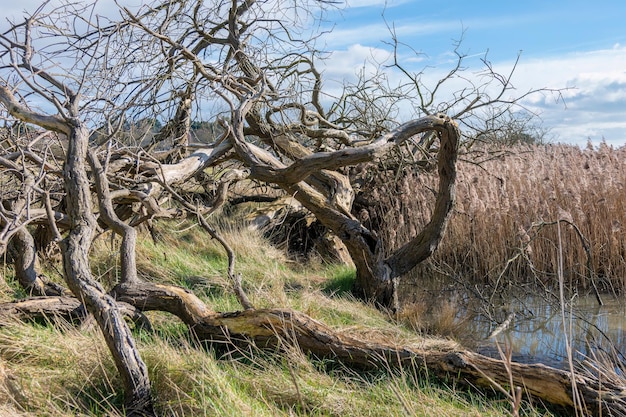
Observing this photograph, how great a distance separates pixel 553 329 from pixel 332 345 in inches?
104

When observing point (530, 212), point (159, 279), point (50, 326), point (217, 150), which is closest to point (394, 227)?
point (530, 212)

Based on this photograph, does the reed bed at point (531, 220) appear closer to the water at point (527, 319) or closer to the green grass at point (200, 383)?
the water at point (527, 319)

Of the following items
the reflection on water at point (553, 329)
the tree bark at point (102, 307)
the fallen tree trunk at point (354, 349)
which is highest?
the tree bark at point (102, 307)

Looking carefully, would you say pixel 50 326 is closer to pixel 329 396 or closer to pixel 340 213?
pixel 329 396

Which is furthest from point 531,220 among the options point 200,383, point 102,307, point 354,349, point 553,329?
point 102,307

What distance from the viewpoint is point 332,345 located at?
3832 millimetres

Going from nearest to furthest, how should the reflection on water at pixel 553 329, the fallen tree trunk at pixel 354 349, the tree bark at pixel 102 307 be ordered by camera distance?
the tree bark at pixel 102 307 → the fallen tree trunk at pixel 354 349 → the reflection on water at pixel 553 329

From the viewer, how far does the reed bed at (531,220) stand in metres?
6.32

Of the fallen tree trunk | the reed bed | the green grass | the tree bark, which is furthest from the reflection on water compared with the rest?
the tree bark

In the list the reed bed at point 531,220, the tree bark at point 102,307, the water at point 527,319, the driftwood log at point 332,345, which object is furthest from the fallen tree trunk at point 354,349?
the reed bed at point 531,220

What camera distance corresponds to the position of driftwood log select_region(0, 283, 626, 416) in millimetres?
3225

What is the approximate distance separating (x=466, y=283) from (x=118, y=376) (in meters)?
4.17

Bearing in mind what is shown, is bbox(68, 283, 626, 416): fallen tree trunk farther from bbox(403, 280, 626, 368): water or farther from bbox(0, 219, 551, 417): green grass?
bbox(403, 280, 626, 368): water

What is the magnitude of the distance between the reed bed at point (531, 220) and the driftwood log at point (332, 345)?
8.60 ft
